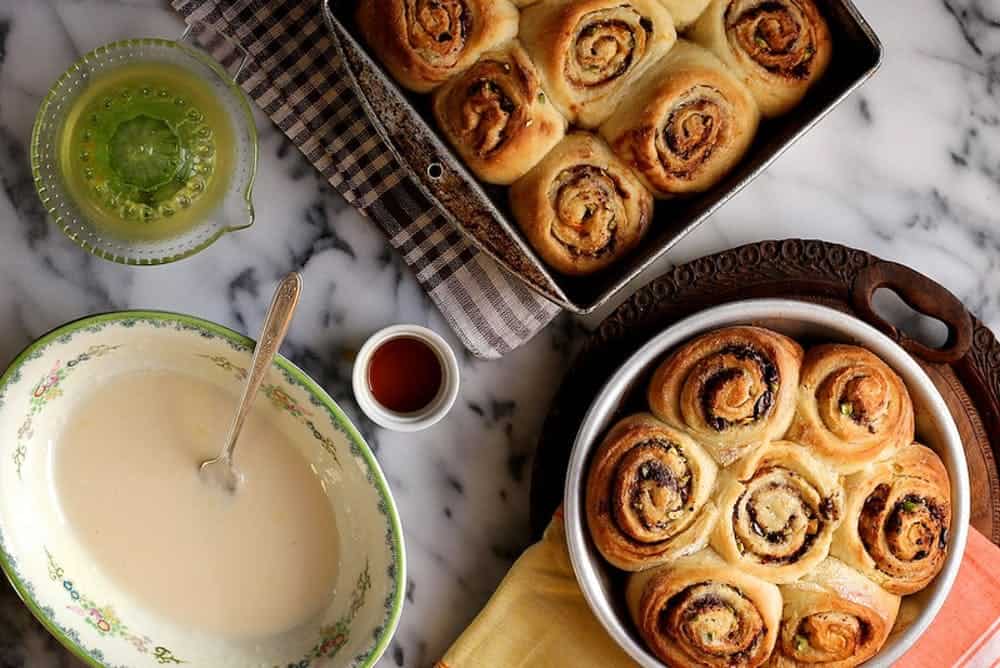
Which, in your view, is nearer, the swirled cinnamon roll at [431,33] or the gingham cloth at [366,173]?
the swirled cinnamon roll at [431,33]

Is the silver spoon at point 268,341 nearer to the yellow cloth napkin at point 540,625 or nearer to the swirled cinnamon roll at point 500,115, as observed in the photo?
the swirled cinnamon roll at point 500,115

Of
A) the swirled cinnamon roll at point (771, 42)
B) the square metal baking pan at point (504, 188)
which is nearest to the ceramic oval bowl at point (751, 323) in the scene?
the square metal baking pan at point (504, 188)

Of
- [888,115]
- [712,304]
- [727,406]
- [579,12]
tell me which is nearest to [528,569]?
[727,406]

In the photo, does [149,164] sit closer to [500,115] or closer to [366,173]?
[366,173]

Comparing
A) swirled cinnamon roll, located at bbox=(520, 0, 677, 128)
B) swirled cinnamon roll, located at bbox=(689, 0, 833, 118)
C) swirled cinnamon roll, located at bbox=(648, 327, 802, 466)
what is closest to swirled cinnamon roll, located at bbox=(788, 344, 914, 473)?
swirled cinnamon roll, located at bbox=(648, 327, 802, 466)

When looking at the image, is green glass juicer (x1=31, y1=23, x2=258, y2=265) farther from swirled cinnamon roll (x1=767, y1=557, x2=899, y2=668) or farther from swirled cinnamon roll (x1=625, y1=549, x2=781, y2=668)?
swirled cinnamon roll (x1=767, y1=557, x2=899, y2=668)
